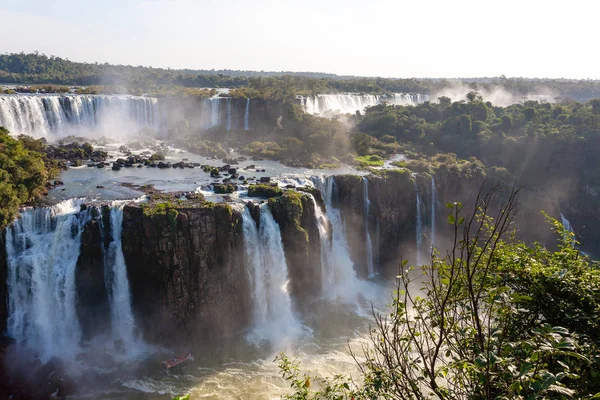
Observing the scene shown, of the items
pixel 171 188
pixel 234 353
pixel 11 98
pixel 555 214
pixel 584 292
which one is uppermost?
pixel 11 98

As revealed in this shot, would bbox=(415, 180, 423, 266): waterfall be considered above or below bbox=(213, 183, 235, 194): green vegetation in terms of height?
below

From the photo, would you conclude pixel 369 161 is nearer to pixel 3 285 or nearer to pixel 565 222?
pixel 565 222

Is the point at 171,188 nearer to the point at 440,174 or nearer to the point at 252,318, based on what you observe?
the point at 252,318

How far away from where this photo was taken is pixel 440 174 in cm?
3338

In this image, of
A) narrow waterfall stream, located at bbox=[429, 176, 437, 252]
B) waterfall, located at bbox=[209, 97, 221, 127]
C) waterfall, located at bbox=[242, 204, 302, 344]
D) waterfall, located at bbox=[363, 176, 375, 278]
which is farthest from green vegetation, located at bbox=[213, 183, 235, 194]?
waterfall, located at bbox=[209, 97, 221, 127]

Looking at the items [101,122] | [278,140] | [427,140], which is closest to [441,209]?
[427,140]

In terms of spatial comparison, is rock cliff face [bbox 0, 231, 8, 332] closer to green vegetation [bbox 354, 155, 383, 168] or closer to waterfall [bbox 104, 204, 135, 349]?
waterfall [bbox 104, 204, 135, 349]

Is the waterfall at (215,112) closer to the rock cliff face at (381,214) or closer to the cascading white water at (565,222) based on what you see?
the rock cliff face at (381,214)

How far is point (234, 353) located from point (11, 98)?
3135 centimetres

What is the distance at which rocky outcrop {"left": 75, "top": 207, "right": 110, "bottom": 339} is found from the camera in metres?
19.2

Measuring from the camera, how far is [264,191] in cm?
2488

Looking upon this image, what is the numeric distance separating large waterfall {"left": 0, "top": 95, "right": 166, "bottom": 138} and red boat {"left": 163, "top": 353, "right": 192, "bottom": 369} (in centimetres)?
2843

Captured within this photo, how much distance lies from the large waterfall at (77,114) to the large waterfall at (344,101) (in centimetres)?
1996

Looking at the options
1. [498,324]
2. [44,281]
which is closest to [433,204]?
[44,281]
